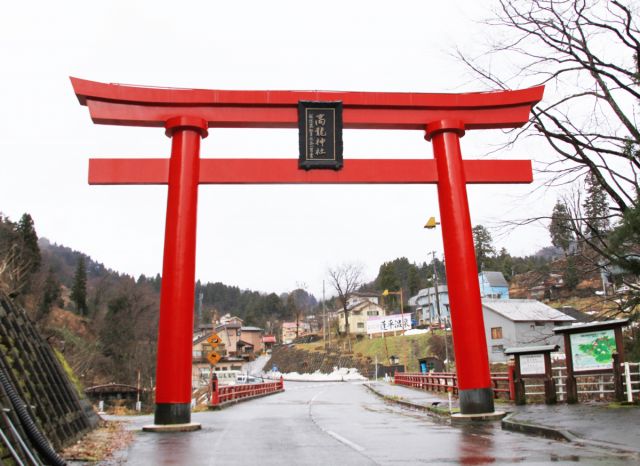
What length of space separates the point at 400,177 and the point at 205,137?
5.43 metres

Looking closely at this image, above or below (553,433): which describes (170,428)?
below

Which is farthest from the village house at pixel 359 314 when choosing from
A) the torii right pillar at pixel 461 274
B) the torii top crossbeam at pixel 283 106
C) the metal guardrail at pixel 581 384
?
the torii right pillar at pixel 461 274

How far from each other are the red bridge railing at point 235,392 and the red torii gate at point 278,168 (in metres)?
9.92

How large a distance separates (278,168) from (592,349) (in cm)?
952

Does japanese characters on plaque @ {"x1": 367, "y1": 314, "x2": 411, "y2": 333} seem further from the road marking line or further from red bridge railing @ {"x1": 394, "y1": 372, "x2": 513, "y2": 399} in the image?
the road marking line

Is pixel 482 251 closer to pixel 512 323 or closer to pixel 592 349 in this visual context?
pixel 512 323

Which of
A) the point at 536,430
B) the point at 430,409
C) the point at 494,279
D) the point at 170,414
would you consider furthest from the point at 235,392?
the point at 494,279

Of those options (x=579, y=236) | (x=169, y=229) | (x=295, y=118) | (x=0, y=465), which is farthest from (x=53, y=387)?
(x=579, y=236)

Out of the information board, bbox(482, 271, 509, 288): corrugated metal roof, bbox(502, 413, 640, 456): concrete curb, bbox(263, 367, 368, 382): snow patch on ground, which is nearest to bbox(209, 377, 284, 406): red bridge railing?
the information board

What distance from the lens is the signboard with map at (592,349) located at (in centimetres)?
1431

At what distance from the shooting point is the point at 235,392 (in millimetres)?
26625

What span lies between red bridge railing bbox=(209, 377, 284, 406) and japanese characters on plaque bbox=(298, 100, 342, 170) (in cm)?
1195

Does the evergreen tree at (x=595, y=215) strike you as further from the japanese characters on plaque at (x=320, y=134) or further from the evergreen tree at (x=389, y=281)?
the evergreen tree at (x=389, y=281)

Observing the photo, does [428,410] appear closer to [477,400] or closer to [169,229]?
[477,400]
